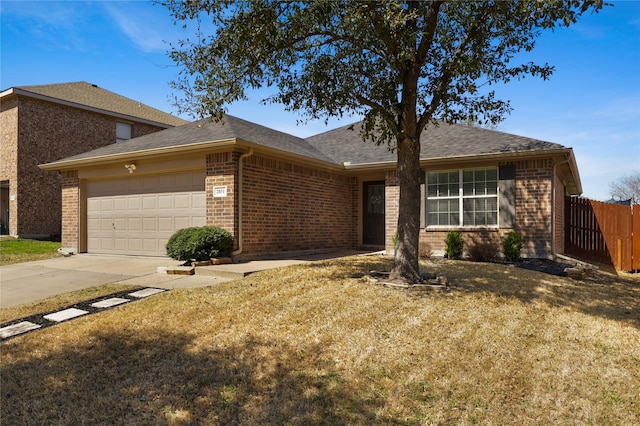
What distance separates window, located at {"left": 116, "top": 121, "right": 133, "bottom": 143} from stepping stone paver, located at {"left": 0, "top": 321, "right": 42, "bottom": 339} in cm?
1700

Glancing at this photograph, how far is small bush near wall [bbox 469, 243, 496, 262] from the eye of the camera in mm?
10289

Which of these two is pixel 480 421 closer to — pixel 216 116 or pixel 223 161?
pixel 216 116

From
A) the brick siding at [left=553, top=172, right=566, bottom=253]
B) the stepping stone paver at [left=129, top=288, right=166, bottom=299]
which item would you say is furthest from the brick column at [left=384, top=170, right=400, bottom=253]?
the stepping stone paver at [left=129, top=288, right=166, bottom=299]

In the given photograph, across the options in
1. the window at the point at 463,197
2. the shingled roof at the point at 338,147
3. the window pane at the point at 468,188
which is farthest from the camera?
the window pane at the point at 468,188

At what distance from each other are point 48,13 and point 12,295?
16.5 ft

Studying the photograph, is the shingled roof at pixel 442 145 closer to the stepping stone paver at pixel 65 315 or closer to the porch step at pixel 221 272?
the porch step at pixel 221 272

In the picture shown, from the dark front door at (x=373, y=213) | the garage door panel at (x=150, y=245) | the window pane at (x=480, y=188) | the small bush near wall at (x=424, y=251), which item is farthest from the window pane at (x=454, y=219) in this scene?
the garage door panel at (x=150, y=245)

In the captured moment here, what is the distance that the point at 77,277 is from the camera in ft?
27.6

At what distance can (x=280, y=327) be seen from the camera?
15.8 feet

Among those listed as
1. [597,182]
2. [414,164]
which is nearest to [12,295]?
[414,164]

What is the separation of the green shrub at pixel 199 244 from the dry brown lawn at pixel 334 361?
2565 mm

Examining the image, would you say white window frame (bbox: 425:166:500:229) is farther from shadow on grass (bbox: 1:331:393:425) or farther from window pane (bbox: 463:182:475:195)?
shadow on grass (bbox: 1:331:393:425)

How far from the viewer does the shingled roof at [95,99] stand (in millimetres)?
17556

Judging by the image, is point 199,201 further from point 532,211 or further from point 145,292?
point 532,211
